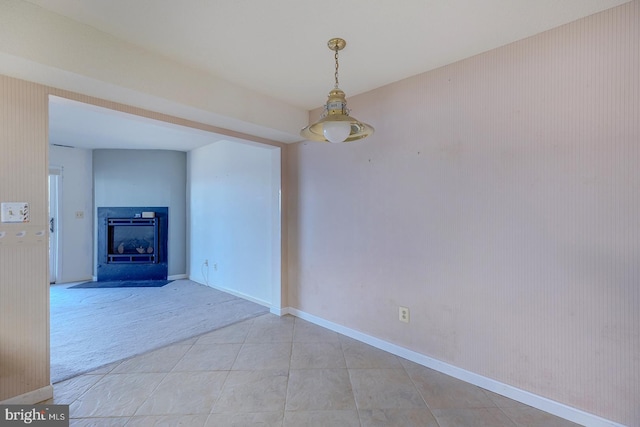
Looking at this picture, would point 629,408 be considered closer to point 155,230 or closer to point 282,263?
point 282,263

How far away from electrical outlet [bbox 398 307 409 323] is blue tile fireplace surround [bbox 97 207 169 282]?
14.6ft

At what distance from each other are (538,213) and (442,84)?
1181mm

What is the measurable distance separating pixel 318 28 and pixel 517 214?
1.78 meters

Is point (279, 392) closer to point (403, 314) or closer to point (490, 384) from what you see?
point (403, 314)

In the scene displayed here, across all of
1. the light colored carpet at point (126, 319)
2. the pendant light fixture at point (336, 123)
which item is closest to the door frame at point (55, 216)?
the light colored carpet at point (126, 319)

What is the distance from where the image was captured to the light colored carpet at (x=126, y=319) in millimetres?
2387

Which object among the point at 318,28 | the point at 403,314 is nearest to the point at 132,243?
the point at 403,314

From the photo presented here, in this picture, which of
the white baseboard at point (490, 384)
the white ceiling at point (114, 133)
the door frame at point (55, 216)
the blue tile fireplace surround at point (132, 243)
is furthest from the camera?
the blue tile fireplace surround at point (132, 243)

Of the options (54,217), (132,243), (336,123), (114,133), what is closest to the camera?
(336,123)

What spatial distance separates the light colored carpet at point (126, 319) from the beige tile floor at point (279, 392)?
0.26 metres

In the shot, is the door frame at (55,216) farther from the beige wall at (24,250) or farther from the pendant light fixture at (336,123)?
the pendant light fixture at (336,123)

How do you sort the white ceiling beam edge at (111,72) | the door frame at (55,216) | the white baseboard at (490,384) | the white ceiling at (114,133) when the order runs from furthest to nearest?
1. the door frame at (55,216)
2. the white ceiling at (114,133)
3. the white baseboard at (490,384)
4. the white ceiling beam edge at (111,72)

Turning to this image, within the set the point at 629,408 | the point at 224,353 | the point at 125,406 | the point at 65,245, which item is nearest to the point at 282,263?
the point at 224,353

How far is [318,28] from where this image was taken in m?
1.70
